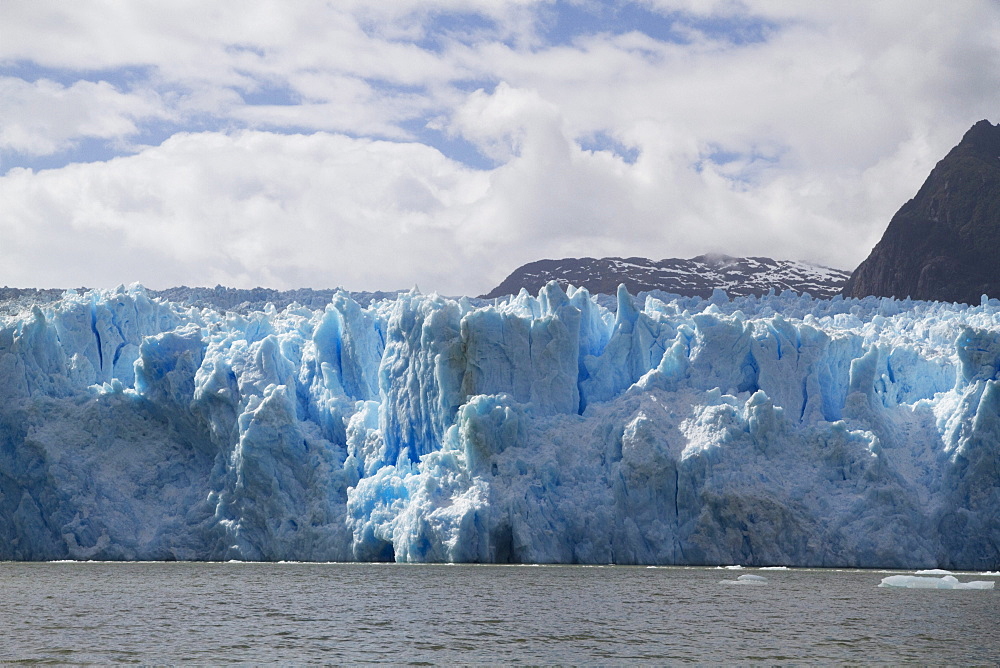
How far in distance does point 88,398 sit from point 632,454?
1722 cm

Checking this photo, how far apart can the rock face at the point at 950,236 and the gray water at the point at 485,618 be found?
122ft

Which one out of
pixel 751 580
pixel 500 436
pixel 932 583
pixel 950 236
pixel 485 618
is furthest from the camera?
pixel 950 236

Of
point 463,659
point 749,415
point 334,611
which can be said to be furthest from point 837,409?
point 463,659

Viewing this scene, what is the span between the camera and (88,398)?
38.4 metres

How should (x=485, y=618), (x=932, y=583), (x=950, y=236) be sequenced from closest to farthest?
(x=485, y=618) < (x=932, y=583) < (x=950, y=236)

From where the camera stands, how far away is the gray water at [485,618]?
19.0 meters

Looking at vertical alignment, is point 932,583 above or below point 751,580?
above

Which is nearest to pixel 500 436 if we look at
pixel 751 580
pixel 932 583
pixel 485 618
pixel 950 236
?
pixel 751 580

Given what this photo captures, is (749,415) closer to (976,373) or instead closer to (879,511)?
(879,511)

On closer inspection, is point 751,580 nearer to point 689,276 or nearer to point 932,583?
point 932,583

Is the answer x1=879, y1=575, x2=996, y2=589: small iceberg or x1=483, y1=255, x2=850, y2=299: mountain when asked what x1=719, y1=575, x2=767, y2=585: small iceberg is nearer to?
x1=879, y1=575, x2=996, y2=589: small iceberg

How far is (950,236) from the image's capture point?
68.1 metres

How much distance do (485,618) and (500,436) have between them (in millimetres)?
11023

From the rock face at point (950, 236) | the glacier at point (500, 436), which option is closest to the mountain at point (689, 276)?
the rock face at point (950, 236)
